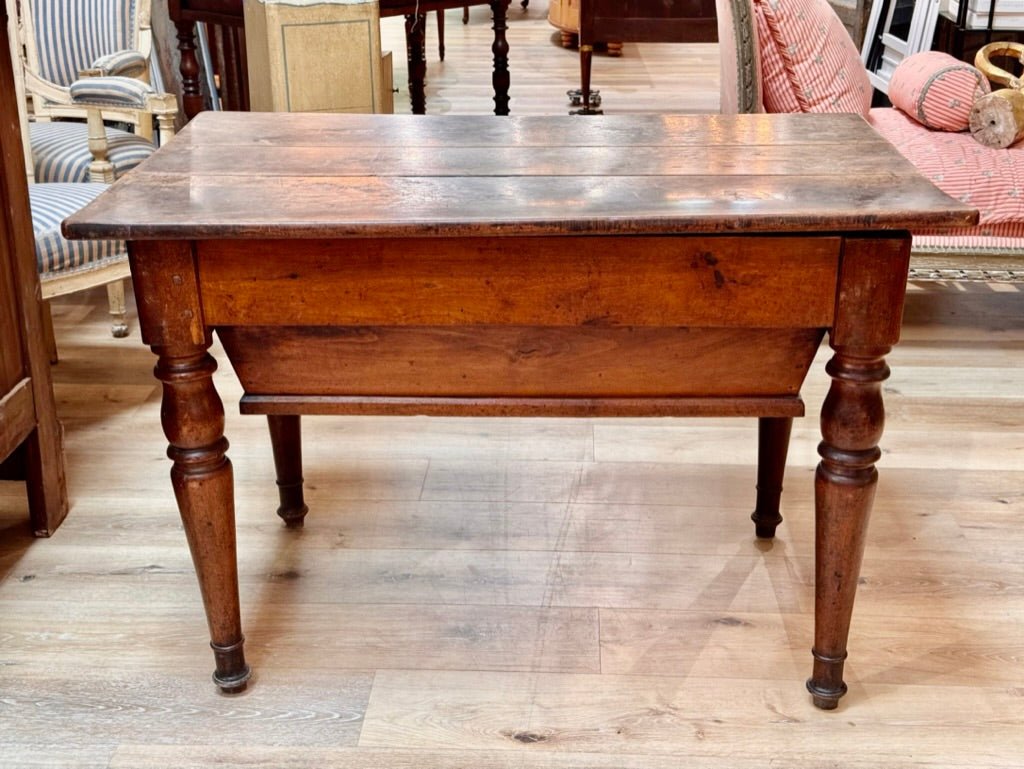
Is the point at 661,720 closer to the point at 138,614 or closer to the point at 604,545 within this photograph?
the point at 604,545

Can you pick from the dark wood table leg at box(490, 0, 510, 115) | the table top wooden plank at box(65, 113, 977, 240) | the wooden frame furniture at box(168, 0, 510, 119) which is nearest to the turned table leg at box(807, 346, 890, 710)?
the table top wooden plank at box(65, 113, 977, 240)

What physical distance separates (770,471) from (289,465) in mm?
948

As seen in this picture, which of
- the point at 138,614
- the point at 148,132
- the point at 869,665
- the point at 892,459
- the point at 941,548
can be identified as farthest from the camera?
the point at 148,132

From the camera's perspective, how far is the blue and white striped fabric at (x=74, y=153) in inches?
133

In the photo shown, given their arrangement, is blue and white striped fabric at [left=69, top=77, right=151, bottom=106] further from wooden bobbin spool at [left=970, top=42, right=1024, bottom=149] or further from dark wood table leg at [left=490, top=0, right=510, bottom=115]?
wooden bobbin spool at [left=970, top=42, right=1024, bottom=149]

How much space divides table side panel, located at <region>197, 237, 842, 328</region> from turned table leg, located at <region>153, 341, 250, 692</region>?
0.10m

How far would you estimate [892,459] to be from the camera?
2.69 metres

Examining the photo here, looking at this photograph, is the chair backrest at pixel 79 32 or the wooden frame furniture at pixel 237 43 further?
the wooden frame furniture at pixel 237 43

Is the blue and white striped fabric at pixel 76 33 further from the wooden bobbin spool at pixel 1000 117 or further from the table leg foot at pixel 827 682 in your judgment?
the table leg foot at pixel 827 682

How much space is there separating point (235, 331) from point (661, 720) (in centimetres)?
89

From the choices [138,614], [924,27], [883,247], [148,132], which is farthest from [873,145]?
[924,27]

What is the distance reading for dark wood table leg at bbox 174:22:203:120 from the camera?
4.30m

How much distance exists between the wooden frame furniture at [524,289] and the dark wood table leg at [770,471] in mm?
473

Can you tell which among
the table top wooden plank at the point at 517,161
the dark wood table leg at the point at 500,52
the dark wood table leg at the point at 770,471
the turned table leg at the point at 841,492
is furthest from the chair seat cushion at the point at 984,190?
the dark wood table leg at the point at 500,52
